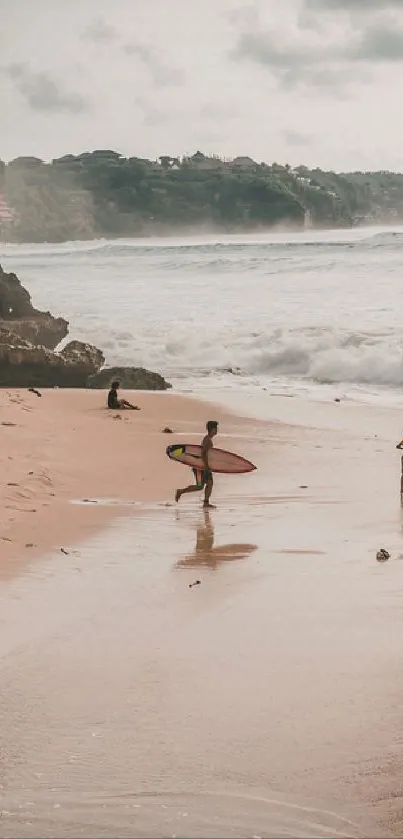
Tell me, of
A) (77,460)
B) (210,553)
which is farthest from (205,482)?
(77,460)

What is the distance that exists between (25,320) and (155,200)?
141225 mm

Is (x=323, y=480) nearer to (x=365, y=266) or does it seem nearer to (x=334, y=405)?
(x=334, y=405)

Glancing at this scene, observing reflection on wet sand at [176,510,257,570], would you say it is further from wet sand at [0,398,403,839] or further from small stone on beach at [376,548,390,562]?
small stone on beach at [376,548,390,562]

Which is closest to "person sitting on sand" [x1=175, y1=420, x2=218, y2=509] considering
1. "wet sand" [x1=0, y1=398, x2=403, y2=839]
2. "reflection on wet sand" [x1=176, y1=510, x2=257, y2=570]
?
"wet sand" [x1=0, y1=398, x2=403, y2=839]

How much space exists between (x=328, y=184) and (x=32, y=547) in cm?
18290

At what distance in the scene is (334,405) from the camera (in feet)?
65.3

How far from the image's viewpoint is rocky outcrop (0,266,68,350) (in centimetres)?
2622

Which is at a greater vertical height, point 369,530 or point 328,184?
point 328,184

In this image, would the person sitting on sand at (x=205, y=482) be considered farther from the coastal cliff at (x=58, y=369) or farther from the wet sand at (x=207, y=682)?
the coastal cliff at (x=58, y=369)

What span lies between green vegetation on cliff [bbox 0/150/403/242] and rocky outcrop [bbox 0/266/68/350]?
12519 cm

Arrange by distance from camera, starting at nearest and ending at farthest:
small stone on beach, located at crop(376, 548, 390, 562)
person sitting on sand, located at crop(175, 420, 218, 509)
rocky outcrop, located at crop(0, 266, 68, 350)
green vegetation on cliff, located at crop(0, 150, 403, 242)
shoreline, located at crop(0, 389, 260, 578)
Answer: small stone on beach, located at crop(376, 548, 390, 562), shoreline, located at crop(0, 389, 260, 578), person sitting on sand, located at crop(175, 420, 218, 509), rocky outcrop, located at crop(0, 266, 68, 350), green vegetation on cliff, located at crop(0, 150, 403, 242)

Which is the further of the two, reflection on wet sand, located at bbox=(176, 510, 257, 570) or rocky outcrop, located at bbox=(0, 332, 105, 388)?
rocky outcrop, located at bbox=(0, 332, 105, 388)

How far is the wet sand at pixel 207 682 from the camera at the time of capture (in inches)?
189

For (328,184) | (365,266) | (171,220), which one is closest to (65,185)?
(171,220)
